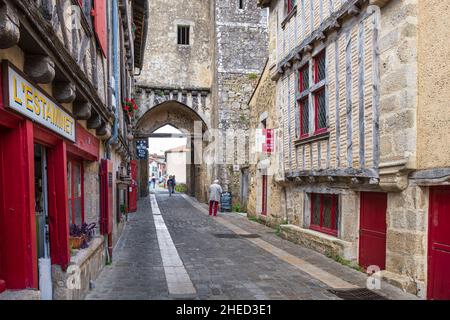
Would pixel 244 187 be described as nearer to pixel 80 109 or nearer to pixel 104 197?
pixel 104 197

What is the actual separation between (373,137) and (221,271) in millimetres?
2957

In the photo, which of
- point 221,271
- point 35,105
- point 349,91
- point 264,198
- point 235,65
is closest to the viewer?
point 35,105

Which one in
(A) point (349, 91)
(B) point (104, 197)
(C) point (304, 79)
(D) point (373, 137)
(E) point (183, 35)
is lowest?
(B) point (104, 197)

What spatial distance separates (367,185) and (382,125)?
3.14 feet

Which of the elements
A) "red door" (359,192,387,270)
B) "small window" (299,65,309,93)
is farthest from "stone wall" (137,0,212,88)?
"red door" (359,192,387,270)

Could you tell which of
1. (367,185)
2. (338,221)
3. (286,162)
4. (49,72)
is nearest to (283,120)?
(286,162)

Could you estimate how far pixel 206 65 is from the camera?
19656mm

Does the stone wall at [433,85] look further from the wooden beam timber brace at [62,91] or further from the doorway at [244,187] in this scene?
the doorway at [244,187]

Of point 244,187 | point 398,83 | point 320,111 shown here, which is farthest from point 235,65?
point 398,83

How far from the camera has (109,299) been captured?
4.42 meters

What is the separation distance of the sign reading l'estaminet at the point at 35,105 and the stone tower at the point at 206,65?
1396 cm

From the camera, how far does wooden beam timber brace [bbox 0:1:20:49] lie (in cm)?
205
